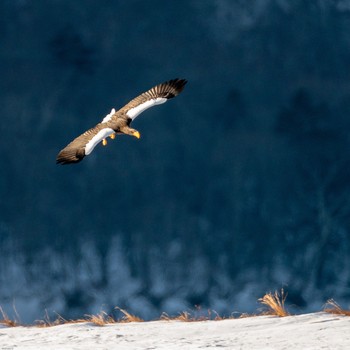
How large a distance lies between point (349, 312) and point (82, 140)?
6.40 m

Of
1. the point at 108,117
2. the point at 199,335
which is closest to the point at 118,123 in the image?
the point at 108,117

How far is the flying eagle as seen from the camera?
14005mm

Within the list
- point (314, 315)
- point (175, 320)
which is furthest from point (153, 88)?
A: point (314, 315)

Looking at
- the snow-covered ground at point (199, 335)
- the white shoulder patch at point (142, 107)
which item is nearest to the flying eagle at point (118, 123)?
the white shoulder patch at point (142, 107)

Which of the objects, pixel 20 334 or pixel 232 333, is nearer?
pixel 232 333

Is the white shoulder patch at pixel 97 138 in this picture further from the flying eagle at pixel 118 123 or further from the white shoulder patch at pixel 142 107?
the white shoulder patch at pixel 142 107

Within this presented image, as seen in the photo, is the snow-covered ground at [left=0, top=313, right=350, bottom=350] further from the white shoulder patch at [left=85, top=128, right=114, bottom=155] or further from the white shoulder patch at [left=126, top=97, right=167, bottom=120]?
the white shoulder patch at [left=126, top=97, right=167, bottom=120]

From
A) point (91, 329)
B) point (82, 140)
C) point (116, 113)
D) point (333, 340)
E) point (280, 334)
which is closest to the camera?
point (333, 340)

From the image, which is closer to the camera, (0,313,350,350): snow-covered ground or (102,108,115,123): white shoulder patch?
(0,313,350,350): snow-covered ground

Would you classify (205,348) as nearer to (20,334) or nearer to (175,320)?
(175,320)

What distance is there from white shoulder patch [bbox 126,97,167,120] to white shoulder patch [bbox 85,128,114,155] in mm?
724

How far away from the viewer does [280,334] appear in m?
9.67

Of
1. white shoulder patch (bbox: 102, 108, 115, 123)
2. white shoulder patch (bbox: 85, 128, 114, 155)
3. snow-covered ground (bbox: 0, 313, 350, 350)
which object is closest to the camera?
snow-covered ground (bbox: 0, 313, 350, 350)

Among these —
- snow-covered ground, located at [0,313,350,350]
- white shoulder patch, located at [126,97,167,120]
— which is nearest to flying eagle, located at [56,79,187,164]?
white shoulder patch, located at [126,97,167,120]
